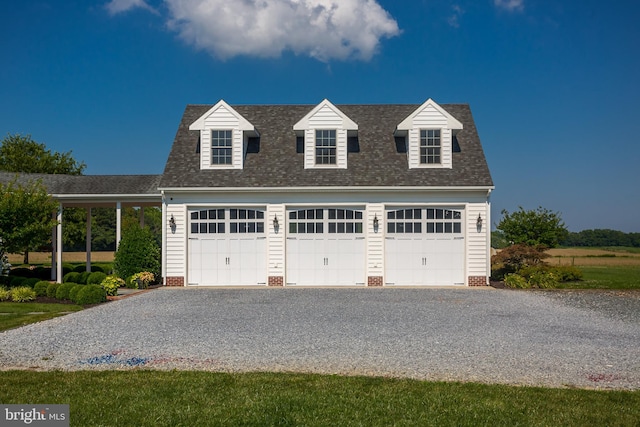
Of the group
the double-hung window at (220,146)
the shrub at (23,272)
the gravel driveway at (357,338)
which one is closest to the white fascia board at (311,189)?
the double-hung window at (220,146)

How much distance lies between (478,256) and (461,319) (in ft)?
26.7

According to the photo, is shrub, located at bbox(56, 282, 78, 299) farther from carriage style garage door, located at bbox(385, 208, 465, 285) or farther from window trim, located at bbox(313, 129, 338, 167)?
carriage style garage door, located at bbox(385, 208, 465, 285)

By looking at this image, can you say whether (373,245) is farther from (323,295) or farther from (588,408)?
(588,408)

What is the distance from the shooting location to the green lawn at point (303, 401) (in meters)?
5.92

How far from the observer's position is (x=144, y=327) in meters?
11.6

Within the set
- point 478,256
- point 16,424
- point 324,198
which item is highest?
point 324,198

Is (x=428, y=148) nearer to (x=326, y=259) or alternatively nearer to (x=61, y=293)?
(x=326, y=259)

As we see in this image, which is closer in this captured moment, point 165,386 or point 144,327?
point 165,386

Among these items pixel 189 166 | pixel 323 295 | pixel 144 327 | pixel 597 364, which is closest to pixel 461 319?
pixel 597 364

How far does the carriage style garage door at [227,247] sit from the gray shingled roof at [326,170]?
4.04 feet

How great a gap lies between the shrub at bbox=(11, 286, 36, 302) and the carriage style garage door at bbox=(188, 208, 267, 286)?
549 centimetres

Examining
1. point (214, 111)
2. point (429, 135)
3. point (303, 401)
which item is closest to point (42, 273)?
point (214, 111)

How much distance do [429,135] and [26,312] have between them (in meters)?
14.8

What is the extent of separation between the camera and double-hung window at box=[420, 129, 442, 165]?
21547 mm
